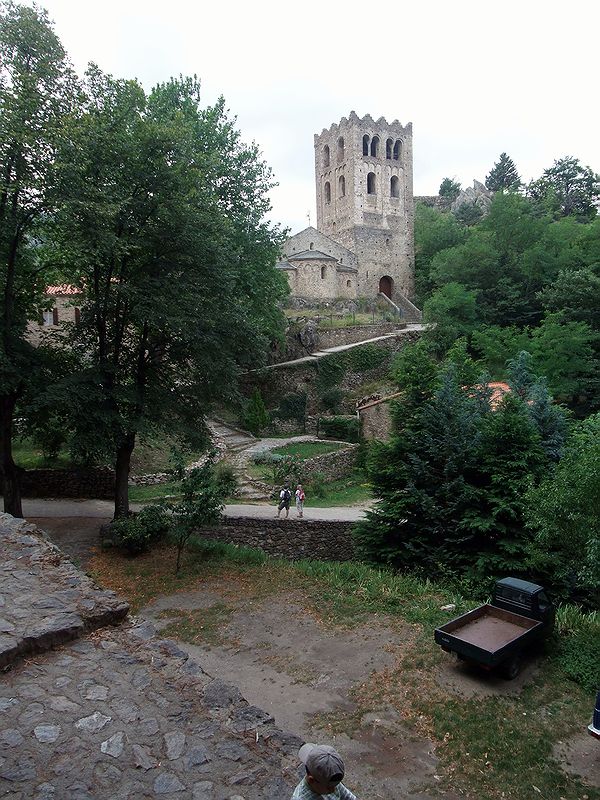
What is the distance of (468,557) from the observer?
42.4ft

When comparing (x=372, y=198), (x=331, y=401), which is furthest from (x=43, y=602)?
(x=372, y=198)

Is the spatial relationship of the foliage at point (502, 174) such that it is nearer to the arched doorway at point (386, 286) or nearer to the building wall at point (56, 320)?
the arched doorway at point (386, 286)

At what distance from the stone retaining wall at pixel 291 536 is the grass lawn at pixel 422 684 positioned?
9.93ft

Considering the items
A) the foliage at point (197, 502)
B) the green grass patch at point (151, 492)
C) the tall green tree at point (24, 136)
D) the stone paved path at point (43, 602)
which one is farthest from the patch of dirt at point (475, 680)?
the green grass patch at point (151, 492)

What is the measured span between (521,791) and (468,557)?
23.4 feet

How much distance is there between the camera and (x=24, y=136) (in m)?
11.4

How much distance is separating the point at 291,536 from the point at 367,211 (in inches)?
1552

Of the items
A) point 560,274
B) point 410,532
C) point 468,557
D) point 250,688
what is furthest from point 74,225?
point 560,274

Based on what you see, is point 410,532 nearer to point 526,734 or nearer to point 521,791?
point 526,734

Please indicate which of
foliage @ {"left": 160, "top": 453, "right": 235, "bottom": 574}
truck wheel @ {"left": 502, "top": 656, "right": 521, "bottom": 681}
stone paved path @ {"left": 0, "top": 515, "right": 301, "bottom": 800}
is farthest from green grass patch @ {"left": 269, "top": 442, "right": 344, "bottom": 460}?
stone paved path @ {"left": 0, "top": 515, "right": 301, "bottom": 800}

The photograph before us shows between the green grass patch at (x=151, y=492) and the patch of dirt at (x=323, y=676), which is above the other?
the green grass patch at (x=151, y=492)

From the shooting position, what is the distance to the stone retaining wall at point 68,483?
19656 mm

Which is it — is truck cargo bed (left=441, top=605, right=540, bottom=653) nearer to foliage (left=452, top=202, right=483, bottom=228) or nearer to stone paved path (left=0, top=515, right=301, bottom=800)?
stone paved path (left=0, top=515, right=301, bottom=800)

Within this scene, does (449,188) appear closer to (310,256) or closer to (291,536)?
(310,256)
